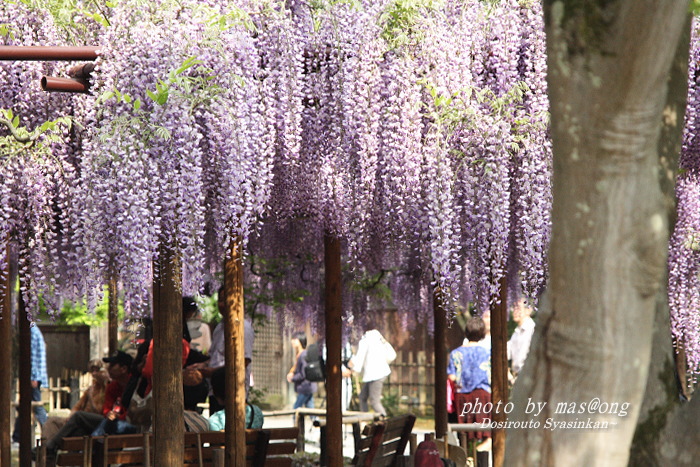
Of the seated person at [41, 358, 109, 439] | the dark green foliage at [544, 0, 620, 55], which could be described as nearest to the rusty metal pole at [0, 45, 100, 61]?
the dark green foliage at [544, 0, 620, 55]

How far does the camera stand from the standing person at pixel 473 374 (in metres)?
8.84

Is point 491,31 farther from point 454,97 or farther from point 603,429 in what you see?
point 603,429

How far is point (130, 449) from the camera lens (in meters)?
6.43

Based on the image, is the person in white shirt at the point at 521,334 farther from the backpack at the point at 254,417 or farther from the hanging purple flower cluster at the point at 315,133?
the backpack at the point at 254,417

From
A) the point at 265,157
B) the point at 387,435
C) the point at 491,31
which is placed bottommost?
the point at 387,435

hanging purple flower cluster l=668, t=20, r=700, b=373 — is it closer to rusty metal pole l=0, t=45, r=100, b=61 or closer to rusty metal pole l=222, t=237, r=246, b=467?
rusty metal pole l=222, t=237, r=246, b=467

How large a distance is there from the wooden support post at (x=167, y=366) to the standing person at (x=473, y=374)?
12.9ft

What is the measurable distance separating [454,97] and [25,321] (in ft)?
12.9

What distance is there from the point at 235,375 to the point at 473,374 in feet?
11.8

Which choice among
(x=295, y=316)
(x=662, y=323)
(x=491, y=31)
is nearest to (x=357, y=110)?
(x=491, y=31)

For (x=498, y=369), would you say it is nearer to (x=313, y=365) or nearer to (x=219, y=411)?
(x=219, y=411)

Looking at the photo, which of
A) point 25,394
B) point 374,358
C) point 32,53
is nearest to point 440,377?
point 25,394

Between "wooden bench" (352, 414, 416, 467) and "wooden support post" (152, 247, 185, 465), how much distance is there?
1.71 m

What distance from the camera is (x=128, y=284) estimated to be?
5.38 metres
